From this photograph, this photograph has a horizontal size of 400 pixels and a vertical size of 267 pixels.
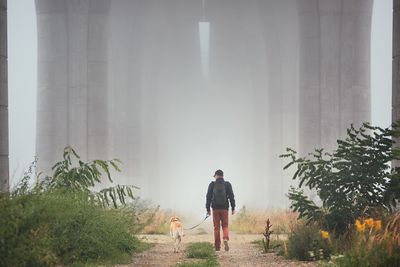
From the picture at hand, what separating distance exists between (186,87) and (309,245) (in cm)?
5472

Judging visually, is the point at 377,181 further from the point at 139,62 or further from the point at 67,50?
the point at 139,62

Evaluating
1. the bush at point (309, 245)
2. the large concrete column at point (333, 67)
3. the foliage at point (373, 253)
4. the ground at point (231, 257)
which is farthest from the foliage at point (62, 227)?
the large concrete column at point (333, 67)

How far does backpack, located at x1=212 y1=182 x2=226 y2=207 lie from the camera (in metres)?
21.4

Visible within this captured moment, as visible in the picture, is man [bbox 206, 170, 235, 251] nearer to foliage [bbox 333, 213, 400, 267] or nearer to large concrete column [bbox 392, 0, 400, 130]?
large concrete column [bbox 392, 0, 400, 130]

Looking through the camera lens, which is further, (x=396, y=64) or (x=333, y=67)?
(x=333, y=67)

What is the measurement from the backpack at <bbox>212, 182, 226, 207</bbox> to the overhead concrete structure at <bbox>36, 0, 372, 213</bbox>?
18.6 m

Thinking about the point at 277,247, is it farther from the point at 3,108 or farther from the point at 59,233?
the point at 59,233

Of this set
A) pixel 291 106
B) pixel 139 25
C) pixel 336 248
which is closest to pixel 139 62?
pixel 139 25

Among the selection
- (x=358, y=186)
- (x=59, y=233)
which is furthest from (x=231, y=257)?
(x=59, y=233)

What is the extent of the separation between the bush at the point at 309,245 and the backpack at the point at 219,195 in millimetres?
2927

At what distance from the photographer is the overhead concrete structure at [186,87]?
131 feet

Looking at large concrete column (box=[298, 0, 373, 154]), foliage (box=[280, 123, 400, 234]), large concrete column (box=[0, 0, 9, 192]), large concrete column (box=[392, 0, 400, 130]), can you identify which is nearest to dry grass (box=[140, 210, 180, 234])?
large concrete column (box=[392, 0, 400, 130])

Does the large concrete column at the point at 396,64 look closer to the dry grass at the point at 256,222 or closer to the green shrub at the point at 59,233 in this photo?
the dry grass at the point at 256,222

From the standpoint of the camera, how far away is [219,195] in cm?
2145
